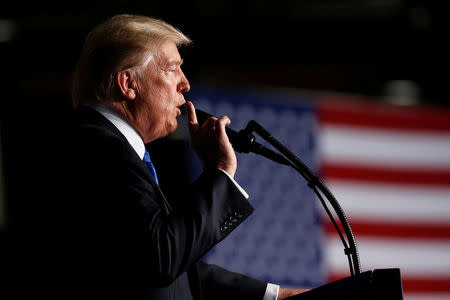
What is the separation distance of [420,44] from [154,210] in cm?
337

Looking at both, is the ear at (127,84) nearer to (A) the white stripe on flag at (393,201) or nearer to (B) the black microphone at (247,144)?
(B) the black microphone at (247,144)

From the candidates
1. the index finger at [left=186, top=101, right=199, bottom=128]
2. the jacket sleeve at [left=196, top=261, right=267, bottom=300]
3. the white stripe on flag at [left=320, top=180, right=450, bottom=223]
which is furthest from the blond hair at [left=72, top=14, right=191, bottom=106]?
the white stripe on flag at [left=320, top=180, right=450, bottom=223]

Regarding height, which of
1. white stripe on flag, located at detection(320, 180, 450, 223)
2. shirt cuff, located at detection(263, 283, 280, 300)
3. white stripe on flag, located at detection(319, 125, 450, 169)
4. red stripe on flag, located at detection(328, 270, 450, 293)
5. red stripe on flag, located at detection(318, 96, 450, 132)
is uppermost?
shirt cuff, located at detection(263, 283, 280, 300)

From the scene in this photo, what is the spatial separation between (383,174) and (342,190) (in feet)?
1.04

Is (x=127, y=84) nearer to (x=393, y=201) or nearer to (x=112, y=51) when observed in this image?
(x=112, y=51)

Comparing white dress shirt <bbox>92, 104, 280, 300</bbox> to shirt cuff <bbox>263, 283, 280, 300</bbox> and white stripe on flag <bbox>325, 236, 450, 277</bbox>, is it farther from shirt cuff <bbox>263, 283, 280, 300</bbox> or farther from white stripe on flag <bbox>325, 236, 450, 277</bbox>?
white stripe on flag <bbox>325, 236, 450, 277</bbox>

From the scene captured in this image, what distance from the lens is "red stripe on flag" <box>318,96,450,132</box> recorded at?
3.21 m

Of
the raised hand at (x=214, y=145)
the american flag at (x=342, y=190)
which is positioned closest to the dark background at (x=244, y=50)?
the american flag at (x=342, y=190)

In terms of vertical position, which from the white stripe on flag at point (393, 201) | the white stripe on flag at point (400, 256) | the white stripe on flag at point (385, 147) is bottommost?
the white stripe on flag at point (400, 256)

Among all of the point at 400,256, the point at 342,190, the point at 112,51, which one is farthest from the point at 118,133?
the point at 400,256

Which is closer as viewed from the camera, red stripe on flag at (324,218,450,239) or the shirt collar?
the shirt collar

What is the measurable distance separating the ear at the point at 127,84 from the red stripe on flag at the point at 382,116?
1.97 meters

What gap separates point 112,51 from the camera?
1250 millimetres

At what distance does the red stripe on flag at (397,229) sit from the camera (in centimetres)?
310
